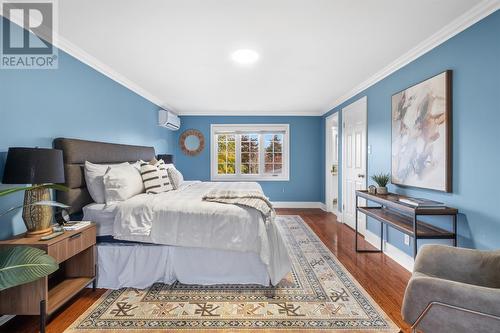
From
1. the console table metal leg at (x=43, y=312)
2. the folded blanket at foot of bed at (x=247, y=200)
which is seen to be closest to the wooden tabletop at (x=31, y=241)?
the console table metal leg at (x=43, y=312)

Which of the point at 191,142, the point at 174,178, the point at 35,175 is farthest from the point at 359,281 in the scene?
the point at 191,142

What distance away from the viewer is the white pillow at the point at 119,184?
2.30m

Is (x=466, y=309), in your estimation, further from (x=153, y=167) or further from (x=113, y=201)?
(x=153, y=167)

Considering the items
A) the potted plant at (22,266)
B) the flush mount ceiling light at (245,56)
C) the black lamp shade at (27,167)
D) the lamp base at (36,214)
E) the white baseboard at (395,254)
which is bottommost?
the white baseboard at (395,254)

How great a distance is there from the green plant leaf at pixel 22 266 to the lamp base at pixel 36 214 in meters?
0.44

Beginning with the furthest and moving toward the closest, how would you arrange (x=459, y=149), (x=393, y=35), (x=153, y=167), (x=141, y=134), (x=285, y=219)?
(x=285, y=219) < (x=141, y=134) < (x=153, y=167) < (x=393, y=35) < (x=459, y=149)

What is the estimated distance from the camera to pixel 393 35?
2.17 meters

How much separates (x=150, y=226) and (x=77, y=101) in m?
1.62

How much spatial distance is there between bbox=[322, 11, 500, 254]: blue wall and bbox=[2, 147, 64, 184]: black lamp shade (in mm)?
3292

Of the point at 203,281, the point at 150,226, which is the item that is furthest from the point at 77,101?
the point at 203,281

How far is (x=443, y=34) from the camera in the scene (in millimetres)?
2105

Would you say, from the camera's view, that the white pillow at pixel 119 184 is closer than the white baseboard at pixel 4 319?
No

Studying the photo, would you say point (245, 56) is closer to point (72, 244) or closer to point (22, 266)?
point (72, 244)

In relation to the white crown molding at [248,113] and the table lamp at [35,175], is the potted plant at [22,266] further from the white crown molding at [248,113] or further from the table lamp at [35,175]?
the white crown molding at [248,113]
